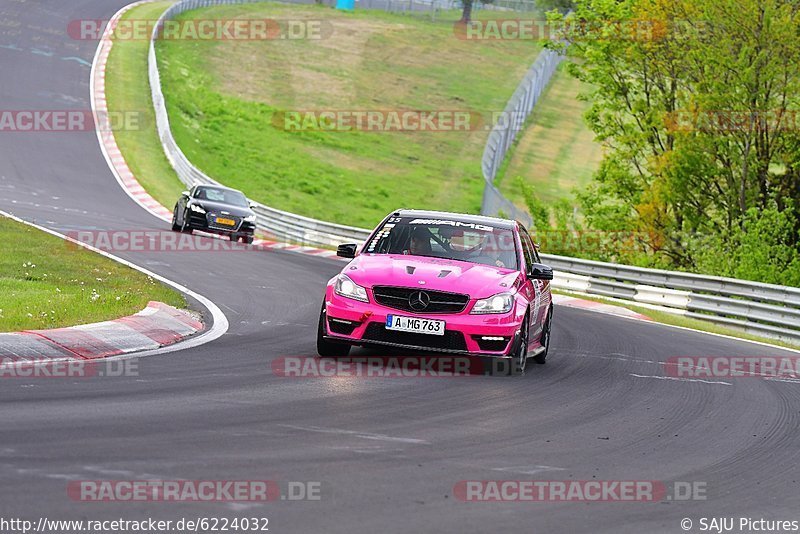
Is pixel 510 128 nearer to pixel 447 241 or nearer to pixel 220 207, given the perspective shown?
pixel 220 207

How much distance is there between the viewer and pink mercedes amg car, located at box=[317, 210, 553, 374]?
1115 centimetres

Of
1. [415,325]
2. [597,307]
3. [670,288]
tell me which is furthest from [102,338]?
[670,288]

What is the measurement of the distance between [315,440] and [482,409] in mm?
2178

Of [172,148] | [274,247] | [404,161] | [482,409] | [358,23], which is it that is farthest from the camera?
[358,23]

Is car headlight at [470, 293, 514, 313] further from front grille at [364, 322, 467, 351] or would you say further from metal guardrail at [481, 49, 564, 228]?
metal guardrail at [481, 49, 564, 228]

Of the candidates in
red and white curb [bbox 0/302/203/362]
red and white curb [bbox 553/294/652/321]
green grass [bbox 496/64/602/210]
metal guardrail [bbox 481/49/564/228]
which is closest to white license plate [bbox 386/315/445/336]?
red and white curb [bbox 0/302/203/362]

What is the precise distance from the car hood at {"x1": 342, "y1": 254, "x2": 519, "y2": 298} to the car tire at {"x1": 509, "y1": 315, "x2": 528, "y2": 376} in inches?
16.3

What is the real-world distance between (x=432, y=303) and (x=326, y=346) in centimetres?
107

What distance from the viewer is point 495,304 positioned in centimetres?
1134

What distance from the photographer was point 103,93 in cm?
5131

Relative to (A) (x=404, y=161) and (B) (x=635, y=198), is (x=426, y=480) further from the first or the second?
(A) (x=404, y=161)

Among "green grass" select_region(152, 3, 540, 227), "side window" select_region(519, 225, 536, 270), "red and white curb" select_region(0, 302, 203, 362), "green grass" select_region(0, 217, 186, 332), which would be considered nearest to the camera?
"red and white curb" select_region(0, 302, 203, 362)

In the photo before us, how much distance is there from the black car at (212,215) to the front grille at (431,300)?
19.2m

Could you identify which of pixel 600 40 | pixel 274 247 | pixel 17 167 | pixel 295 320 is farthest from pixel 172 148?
pixel 295 320
